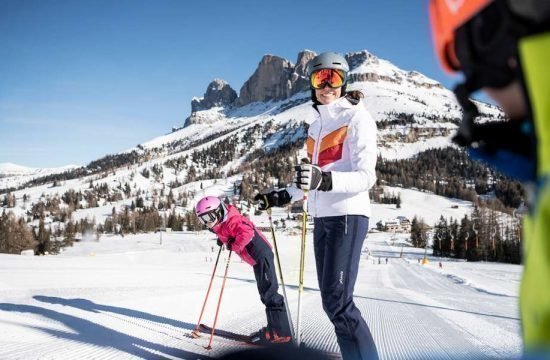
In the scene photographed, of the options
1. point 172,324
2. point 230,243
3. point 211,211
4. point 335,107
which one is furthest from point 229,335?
point 335,107

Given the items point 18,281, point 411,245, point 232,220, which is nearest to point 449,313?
point 232,220

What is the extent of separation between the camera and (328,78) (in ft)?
10.8

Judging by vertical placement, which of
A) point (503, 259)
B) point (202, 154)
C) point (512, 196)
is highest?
point (202, 154)

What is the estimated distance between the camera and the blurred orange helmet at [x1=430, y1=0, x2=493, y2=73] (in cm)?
89

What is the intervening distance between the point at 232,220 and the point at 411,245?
242ft

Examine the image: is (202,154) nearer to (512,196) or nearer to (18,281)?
(512,196)

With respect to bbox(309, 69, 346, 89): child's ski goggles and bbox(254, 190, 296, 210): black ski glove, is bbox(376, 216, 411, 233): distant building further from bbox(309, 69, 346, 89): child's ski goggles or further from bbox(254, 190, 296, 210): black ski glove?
bbox(309, 69, 346, 89): child's ski goggles

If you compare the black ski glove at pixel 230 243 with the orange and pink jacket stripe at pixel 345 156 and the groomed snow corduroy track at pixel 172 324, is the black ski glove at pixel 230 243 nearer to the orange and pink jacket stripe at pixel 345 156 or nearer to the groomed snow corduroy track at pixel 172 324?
the groomed snow corduroy track at pixel 172 324

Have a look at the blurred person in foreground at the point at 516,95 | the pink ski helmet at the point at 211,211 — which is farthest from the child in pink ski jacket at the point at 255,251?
the blurred person in foreground at the point at 516,95

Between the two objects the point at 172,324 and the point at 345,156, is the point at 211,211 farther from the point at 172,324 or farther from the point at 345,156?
the point at 345,156

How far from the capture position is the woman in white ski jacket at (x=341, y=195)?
104 inches

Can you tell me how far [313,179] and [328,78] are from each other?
3.58 ft

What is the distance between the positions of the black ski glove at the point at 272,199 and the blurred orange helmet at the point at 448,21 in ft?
9.23

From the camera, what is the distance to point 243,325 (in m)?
4.97
